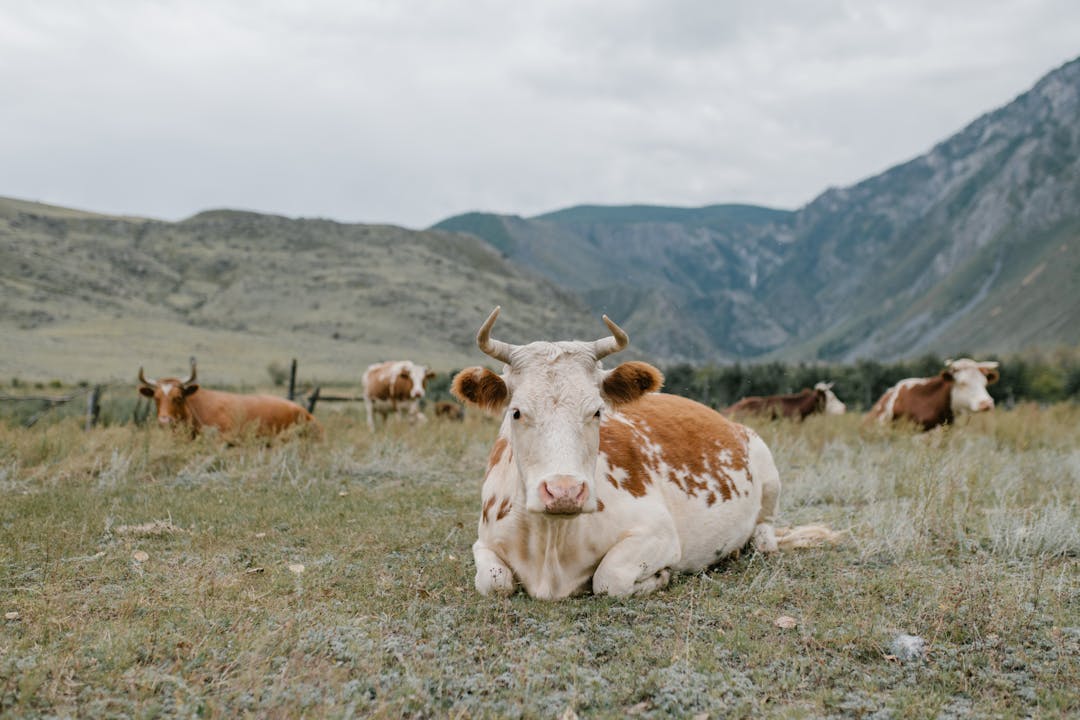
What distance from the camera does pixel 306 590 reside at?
5199mm

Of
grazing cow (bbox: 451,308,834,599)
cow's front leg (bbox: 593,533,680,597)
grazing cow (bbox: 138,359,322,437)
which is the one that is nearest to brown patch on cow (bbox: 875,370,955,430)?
grazing cow (bbox: 451,308,834,599)

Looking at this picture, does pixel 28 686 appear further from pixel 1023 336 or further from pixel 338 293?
pixel 1023 336

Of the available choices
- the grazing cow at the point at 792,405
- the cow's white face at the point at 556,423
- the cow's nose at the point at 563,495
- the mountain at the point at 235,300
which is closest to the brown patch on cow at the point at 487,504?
the cow's white face at the point at 556,423

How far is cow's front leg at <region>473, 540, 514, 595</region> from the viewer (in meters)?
5.09

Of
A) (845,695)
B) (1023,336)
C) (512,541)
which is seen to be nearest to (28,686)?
(512,541)

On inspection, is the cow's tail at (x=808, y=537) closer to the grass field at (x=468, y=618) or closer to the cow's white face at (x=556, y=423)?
the grass field at (x=468, y=618)

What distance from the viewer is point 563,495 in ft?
14.6

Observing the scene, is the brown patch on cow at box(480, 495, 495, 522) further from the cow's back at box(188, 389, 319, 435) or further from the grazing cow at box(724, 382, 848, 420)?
the grazing cow at box(724, 382, 848, 420)

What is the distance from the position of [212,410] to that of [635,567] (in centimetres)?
1034

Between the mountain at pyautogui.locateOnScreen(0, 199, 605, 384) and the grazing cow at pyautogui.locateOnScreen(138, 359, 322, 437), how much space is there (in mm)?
40749

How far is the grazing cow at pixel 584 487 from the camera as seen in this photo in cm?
486

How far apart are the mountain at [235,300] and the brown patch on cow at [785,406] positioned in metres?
40.7

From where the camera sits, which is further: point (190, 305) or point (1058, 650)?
point (190, 305)

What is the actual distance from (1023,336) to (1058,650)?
207m
